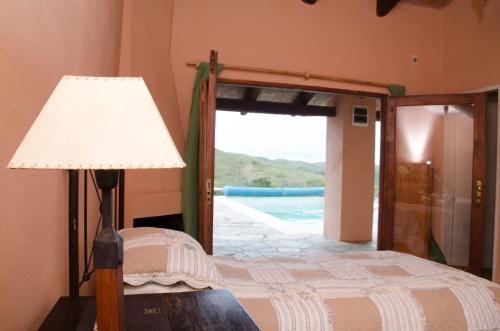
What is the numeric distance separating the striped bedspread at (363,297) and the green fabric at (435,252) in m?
2.36

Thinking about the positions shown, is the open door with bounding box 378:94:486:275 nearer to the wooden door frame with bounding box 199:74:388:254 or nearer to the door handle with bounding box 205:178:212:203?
the wooden door frame with bounding box 199:74:388:254

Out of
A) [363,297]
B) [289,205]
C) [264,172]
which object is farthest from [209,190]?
[264,172]

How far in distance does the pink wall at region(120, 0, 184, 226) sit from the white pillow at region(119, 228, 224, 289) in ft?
4.88

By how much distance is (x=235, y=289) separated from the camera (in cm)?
161

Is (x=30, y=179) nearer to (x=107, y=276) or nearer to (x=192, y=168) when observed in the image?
(x=107, y=276)

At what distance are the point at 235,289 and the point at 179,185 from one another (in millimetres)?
2013

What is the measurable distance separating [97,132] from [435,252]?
440 centimetres

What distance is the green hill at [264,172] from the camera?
56.5 ft

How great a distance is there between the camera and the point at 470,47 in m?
4.05

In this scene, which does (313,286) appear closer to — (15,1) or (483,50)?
(15,1)

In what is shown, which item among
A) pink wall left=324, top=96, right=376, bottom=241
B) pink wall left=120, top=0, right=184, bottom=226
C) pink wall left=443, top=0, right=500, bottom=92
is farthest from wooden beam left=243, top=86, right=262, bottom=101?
pink wall left=443, top=0, right=500, bottom=92

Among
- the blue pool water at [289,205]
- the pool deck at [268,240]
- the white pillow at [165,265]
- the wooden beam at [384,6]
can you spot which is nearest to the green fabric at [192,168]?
the pool deck at [268,240]

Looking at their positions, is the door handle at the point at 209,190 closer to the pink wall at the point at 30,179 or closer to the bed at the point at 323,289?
the bed at the point at 323,289

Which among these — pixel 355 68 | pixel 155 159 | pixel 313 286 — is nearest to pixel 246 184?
pixel 355 68
